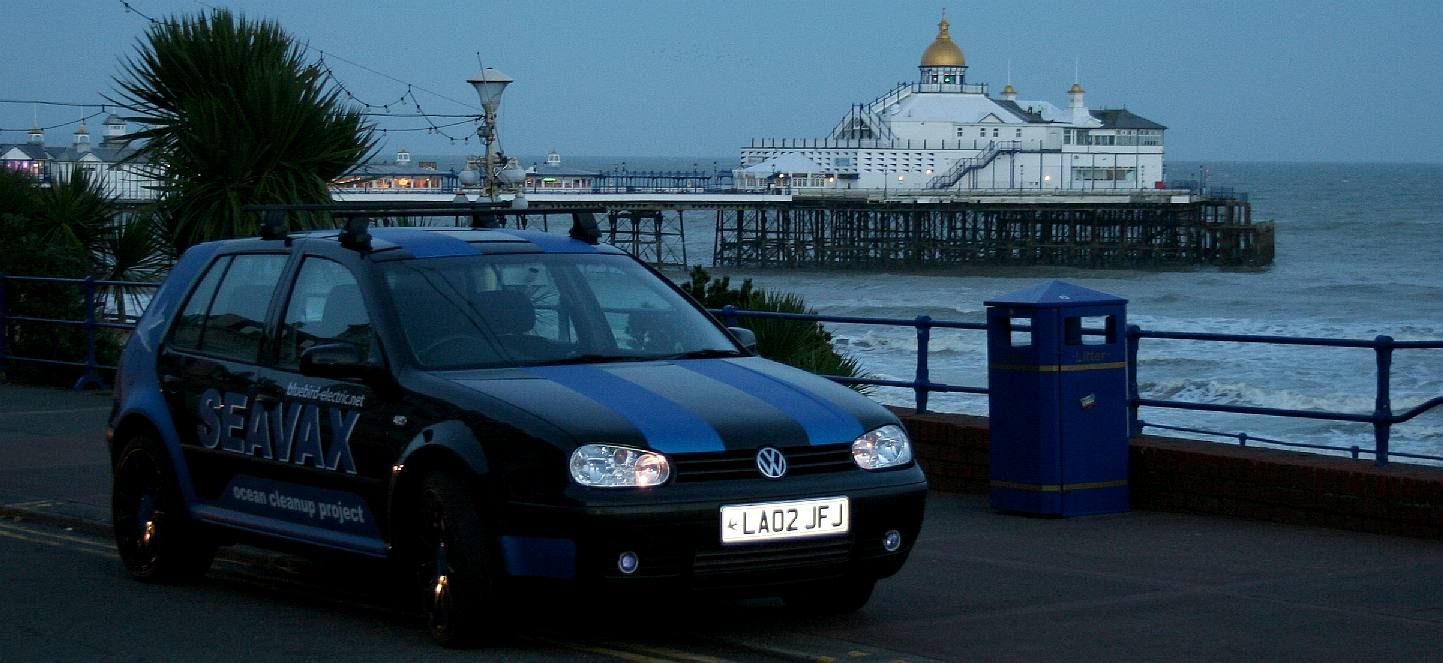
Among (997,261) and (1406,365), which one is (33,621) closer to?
(1406,365)

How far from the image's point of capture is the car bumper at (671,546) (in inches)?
228

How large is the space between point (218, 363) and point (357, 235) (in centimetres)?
94

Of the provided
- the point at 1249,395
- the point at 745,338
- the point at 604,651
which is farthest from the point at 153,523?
the point at 1249,395

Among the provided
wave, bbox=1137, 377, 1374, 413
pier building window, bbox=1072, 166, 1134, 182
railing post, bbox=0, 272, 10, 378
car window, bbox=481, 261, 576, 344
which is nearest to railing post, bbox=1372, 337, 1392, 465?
car window, bbox=481, 261, 576, 344

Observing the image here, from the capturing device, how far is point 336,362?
6.41 m

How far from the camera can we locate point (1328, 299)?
72438mm

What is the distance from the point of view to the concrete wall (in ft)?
27.8

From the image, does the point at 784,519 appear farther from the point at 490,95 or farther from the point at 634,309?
the point at 490,95

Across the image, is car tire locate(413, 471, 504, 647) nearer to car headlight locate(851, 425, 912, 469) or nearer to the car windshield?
the car windshield

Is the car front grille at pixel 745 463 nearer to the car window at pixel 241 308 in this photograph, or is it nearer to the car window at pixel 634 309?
the car window at pixel 634 309

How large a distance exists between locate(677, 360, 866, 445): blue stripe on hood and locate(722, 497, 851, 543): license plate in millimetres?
218

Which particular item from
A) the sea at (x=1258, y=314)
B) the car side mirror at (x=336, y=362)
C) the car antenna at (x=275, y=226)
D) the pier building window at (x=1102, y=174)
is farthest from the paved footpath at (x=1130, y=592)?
the pier building window at (x=1102, y=174)

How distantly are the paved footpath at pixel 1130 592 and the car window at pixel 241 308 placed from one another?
2009 mm

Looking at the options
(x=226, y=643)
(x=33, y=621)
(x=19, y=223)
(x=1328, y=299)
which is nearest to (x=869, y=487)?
(x=226, y=643)
